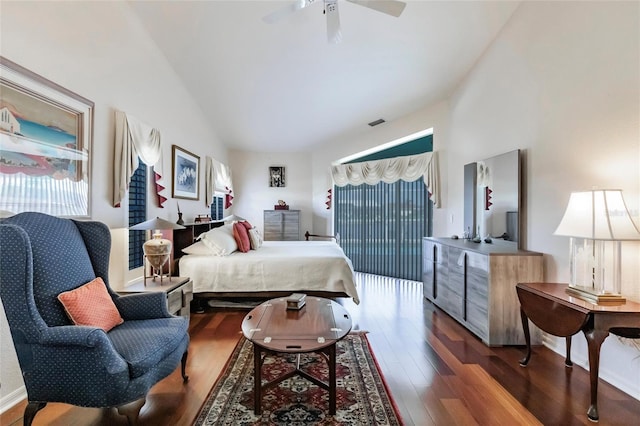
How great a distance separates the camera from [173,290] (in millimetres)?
2758

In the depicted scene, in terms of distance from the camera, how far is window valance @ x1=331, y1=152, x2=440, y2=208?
16.5 feet

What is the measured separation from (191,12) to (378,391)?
11.5 ft

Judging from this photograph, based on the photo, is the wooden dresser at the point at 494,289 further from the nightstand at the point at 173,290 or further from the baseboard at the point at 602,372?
the nightstand at the point at 173,290

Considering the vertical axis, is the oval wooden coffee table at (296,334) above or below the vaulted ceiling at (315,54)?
below

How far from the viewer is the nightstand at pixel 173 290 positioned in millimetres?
2666

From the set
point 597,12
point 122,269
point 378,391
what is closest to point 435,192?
point 597,12

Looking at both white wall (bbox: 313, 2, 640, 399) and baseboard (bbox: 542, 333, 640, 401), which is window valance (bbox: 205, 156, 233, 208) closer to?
white wall (bbox: 313, 2, 640, 399)

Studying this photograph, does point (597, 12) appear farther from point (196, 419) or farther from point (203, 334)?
point (203, 334)

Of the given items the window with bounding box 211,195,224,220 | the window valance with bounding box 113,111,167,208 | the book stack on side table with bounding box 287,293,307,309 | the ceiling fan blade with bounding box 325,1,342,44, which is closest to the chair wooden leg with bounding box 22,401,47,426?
the book stack on side table with bounding box 287,293,307,309

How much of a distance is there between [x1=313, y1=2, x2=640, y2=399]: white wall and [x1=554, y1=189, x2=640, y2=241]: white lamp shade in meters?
0.23

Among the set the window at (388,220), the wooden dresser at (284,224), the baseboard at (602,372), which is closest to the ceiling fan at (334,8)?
the baseboard at (602,372)

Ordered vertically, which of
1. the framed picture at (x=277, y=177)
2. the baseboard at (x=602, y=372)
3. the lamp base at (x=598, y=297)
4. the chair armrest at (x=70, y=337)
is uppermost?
the framed picture at (x=277, y=177)

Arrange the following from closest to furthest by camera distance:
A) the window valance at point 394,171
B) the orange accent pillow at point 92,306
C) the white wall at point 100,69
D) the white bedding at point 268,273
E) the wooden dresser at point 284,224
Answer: the orange accent pillow at point 92,306
the white wall at point 100,69
the white bedding at point 268,273
the window valance at point 394,171
the wooden dresser at point 284,224

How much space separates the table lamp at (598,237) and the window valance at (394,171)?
108 inches
